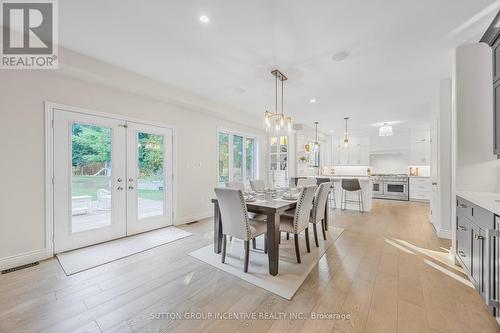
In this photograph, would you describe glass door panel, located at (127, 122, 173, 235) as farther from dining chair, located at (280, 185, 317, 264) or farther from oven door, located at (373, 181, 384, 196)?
oven door, located at (373, 181, 384, 196)

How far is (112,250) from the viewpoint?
2.91 m

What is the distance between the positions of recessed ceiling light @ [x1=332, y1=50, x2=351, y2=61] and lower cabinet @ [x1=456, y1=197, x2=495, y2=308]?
2.12m

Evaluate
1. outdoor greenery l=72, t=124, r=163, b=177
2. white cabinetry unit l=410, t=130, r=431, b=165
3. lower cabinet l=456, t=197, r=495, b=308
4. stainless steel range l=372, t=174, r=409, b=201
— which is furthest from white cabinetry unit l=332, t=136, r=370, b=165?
outdoor greenery l=72, t=124, r=163, b=177

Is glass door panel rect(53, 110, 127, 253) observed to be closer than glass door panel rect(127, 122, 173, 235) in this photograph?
Yes

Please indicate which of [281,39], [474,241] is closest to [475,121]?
[474,241]

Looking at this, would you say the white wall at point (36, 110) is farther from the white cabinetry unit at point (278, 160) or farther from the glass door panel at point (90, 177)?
the white cabinetry unit at point (278, 160)

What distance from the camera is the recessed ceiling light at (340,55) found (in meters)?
2.58

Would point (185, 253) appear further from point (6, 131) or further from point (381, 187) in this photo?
point (381, 187)

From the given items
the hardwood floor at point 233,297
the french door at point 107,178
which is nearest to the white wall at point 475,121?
the hardwood floor at point 233,297

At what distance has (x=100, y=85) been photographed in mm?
3121

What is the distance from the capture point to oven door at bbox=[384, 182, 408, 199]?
728 cm

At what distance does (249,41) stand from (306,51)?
748 millimetres

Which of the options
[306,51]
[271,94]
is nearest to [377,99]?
[271,94]

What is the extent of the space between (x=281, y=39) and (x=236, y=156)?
3629 mm
